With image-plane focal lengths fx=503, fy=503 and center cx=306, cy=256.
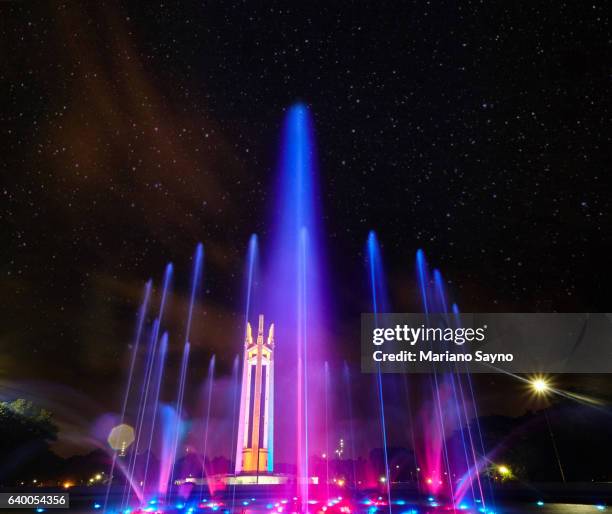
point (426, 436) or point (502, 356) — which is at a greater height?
point (426, 436)

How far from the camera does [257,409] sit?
61719 mm

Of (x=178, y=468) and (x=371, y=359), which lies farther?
(x=178, y=468)

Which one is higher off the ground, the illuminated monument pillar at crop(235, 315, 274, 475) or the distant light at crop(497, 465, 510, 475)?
the illuminated monument pillar at crop(235, 315, 274, 475)

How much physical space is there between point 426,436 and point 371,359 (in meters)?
58.4

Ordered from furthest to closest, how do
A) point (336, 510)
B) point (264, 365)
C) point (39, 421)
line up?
point (264, 365)
point (39, 421)
point (336, 510)

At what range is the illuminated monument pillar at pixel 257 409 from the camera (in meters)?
58.5

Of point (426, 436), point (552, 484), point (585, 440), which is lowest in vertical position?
point (552, 484)

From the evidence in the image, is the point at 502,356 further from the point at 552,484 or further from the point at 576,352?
the point at 552,484

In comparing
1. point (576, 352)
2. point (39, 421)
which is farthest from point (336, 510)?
point (39, 421)

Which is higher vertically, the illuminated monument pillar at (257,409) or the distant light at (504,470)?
the illuminated monument pillar at (257,409)

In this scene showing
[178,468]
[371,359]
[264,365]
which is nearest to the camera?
[371,359]

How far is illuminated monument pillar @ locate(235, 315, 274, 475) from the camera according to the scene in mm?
58469

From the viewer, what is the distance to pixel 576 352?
30594mm

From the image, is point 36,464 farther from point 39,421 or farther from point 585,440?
point 585,440
